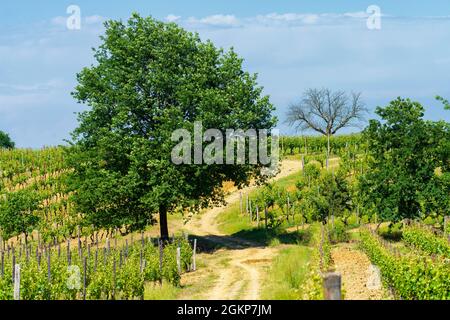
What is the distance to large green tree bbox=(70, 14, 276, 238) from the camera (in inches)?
1350

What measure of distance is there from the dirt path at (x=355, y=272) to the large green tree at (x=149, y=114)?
7.82m

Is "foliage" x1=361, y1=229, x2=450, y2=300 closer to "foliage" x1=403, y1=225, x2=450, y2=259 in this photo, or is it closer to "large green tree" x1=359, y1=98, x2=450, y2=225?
"foliage" x1=403, y1=225, x2=450, y2=259

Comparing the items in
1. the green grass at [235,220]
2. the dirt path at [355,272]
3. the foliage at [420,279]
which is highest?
the foliage at [420,279]

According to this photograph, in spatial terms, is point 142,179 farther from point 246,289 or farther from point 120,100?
point 246,289

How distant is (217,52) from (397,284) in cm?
2219

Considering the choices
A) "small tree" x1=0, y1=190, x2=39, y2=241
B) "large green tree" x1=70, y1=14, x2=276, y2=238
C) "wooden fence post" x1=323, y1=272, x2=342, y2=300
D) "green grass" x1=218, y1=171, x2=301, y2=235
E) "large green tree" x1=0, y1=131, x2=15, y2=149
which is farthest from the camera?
"large green tree" x1=0, y1=131, x2=15, y2=149

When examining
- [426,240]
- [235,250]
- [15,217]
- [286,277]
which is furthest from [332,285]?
[15,217]

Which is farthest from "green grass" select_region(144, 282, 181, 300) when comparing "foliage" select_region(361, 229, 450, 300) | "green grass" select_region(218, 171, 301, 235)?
"green grass" select_region(218, 171, 301, 235)

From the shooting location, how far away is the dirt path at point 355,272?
19.7 meters

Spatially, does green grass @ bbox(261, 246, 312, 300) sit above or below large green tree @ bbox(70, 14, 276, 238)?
below

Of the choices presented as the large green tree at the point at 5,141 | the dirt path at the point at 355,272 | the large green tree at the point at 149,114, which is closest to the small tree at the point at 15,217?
the large green tree at the point at 149,114

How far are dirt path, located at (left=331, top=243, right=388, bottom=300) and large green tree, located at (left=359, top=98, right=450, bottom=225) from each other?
13.4 feet

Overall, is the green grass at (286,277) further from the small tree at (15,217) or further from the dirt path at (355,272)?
the small tree at (15,217)

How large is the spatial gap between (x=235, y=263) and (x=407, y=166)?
14.6 metres
